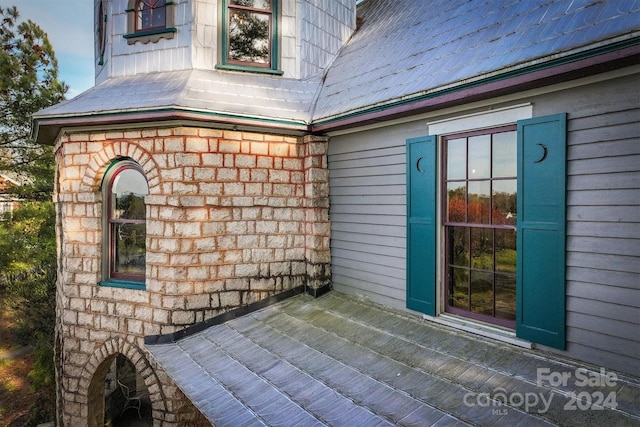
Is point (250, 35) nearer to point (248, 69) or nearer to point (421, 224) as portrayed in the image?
point (248, 69)

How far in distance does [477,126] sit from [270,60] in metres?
3.82

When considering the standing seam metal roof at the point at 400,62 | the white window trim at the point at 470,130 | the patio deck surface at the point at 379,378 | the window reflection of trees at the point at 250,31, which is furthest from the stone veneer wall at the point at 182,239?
the white window trim at the point at 470,130

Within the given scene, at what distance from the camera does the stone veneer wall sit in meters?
5.61

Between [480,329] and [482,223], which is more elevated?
[482,223]

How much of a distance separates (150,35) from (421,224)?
526 cm

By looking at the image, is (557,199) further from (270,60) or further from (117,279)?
(117,279)

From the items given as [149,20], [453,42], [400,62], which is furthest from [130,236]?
[453,42]

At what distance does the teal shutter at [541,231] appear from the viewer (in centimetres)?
372

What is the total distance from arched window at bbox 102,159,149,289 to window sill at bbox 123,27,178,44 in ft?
6.95

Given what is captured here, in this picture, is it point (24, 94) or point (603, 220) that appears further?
point (24, 94)

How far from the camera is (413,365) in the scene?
399 cm

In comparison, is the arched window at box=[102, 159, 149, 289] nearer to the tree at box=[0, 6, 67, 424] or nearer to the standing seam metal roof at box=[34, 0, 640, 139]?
the standing seam metal roof at box=[34, 0, 640, 139]

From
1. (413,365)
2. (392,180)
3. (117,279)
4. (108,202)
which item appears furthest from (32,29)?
(413,365)

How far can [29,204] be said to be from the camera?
1227cm
